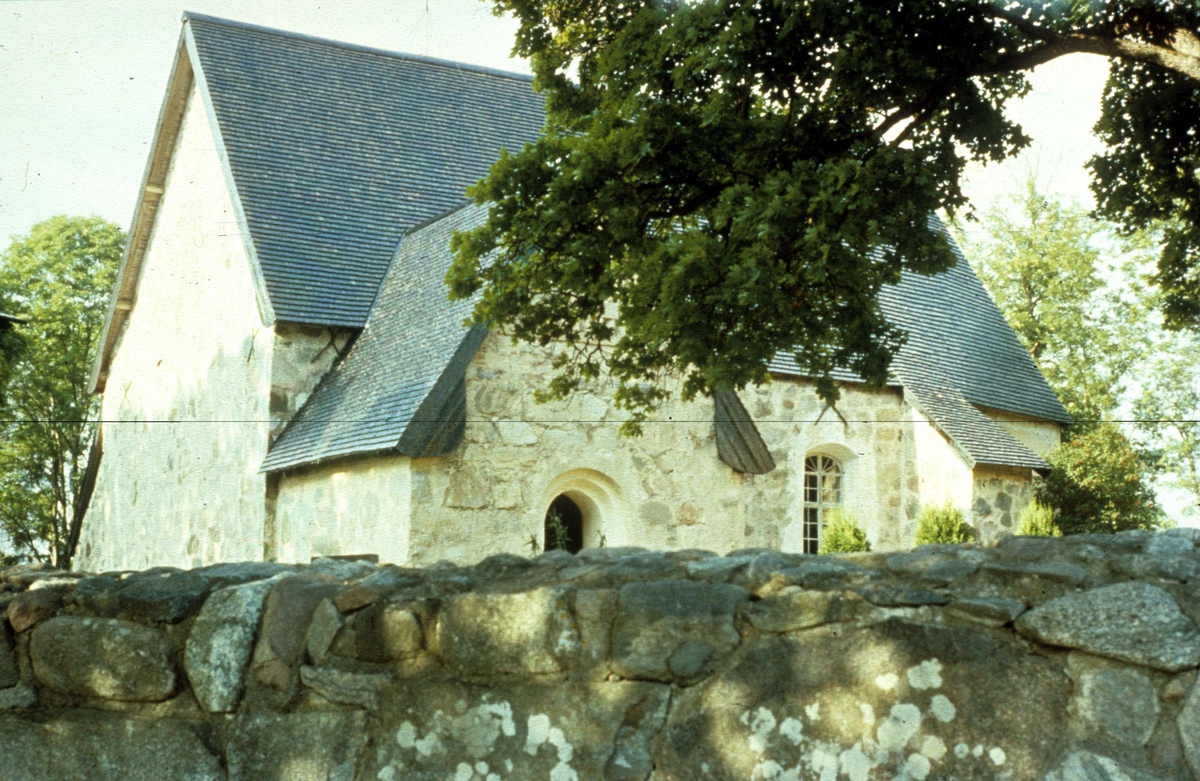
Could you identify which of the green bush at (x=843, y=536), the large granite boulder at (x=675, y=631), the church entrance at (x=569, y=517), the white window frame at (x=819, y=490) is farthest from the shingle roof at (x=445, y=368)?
the large granite boulder at (x=675, y=631)

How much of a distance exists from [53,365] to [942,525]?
30.4 m

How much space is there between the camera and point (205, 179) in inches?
786

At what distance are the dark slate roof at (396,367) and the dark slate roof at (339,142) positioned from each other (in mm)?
708

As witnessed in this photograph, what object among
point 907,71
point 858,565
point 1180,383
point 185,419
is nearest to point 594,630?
point 858,565

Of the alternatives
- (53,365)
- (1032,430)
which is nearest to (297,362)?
(1032,430)

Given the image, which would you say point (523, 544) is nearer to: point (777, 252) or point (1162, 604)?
point (777, 252)

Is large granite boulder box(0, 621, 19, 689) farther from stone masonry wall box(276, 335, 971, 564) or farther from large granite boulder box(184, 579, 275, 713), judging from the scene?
stone masonry wall box(276, 335, 971, 564)

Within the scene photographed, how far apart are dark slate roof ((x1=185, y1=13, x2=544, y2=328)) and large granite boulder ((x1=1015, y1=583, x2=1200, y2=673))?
14.3 meters

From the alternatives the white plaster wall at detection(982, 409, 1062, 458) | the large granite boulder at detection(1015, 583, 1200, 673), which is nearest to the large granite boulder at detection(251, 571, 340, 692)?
the large granite boulder at detection(1015, 583, 1200, 673)

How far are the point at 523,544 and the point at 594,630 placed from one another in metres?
10.3

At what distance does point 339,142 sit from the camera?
2025 centimetres

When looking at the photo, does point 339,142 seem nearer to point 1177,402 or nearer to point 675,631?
point 675,631

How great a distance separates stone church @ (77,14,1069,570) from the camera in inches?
528

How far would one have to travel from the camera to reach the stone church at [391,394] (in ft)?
44.0
